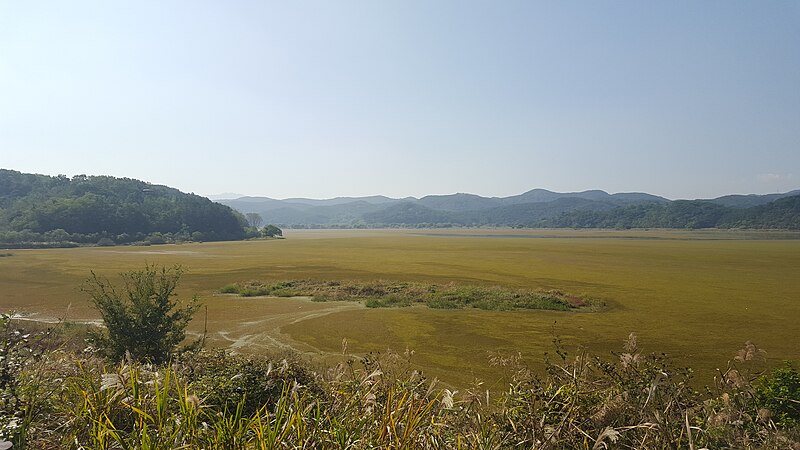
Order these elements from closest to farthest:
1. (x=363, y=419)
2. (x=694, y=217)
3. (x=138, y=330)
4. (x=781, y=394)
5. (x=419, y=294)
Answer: (x=363, y=419), (x=781, y=394), (x=138, y=330), (x=419, y=294), (x=694, y=217)

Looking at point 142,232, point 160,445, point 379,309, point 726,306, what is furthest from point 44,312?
point 142,232

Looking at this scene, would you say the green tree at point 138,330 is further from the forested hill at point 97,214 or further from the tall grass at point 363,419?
the forested hill at point 97,214

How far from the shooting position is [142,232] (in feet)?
297

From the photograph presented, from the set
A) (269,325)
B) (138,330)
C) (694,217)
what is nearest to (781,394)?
(138,330)

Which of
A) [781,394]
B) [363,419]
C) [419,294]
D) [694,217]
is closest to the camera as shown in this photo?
[363,419]

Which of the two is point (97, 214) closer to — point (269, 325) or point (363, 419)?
point (269, 325)

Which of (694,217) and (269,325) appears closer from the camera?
(269,325)

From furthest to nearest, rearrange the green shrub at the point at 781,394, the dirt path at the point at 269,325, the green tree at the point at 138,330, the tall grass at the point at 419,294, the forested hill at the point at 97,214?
1. the forested hill at the point at 97,214
2. the tall grass at the point at 419,294
3. the dirt path at the point at 269,325
4. the green tree at the point at 138,330
5. the green shrub at the point at 781,394

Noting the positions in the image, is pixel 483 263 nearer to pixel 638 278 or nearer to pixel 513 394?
pixel 638 278

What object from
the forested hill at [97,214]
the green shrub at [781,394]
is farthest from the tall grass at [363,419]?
the forested hill at [97,214]

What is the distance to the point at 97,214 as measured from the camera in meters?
86.2

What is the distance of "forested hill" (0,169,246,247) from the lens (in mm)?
76688

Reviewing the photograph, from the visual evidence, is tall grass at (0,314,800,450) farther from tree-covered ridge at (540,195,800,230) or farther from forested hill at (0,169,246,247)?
tree-covered ridge at (540,195,800,230)

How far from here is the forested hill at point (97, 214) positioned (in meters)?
76.7
